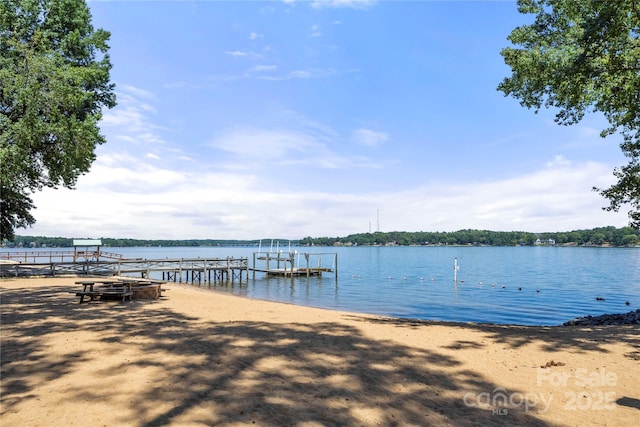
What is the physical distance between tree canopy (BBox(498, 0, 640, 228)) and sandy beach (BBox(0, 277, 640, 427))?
293 inches

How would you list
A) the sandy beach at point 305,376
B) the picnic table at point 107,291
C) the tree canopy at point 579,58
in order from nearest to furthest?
the sandy beach at point 305,376, the tree canopy at point 579,58, the picnic table at point 107,291

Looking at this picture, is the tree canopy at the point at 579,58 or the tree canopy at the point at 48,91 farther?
the tree canopy at the point at 48,91

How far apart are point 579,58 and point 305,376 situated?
11661 millimetres

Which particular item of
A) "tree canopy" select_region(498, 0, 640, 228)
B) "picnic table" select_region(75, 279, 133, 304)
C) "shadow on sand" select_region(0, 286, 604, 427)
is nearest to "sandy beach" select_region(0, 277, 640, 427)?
"shadow on sand" select_region(0, 286, 604, 427)

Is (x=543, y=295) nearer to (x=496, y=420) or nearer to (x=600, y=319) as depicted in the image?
(x=600, y=319)

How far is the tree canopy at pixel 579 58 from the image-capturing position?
10359 mm

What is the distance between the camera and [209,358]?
7148 mm

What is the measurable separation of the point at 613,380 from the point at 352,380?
15.3 ft

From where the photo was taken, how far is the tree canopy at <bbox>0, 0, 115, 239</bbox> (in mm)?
16469

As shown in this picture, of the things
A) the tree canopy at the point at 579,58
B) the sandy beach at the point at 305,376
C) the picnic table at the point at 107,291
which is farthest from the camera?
the picnic table at the point at 107,291

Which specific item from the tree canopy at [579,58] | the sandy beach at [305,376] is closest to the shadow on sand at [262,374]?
the sandy beach at [305,376]

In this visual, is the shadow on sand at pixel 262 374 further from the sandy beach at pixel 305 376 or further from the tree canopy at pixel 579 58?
the tree canopy at pixel 579 58

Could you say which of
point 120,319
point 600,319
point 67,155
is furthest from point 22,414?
point 600,319

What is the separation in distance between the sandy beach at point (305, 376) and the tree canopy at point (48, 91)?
33.0ft
